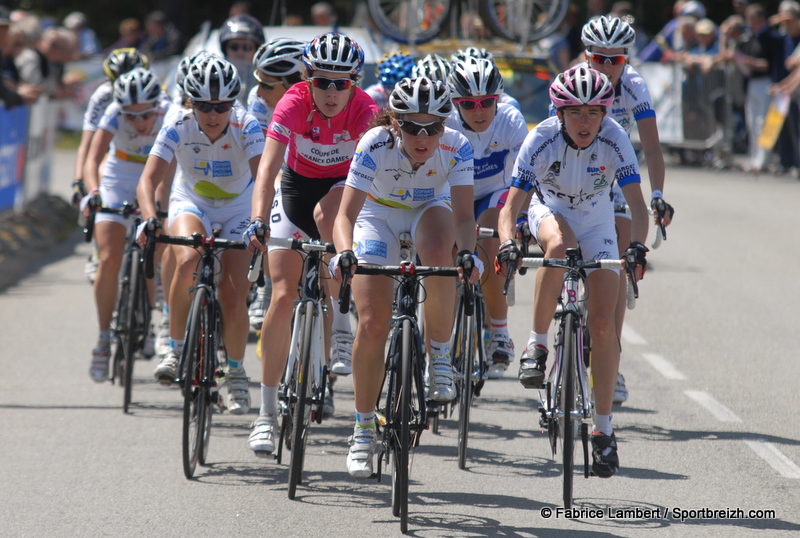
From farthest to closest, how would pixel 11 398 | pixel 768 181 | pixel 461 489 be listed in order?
pixel 768 181
pixel 11 398
pixel 461 489

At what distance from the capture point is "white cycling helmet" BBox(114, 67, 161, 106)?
8867mm

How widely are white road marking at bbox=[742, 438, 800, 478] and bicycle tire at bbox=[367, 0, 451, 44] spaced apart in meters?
8.70

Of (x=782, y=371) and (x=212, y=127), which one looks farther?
(x=782, y=371)

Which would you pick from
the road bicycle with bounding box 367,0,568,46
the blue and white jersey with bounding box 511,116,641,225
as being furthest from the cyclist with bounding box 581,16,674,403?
the road bicycle with bounding box 367,0,568,46

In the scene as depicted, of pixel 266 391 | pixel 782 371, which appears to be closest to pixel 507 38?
pixel 782 371

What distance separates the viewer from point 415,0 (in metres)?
15.0

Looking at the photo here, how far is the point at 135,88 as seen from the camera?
29.1 ft

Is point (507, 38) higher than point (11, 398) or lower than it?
higher

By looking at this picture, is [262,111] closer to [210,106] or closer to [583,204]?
[210,106]

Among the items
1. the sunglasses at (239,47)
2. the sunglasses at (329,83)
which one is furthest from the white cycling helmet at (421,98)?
the sunglasses at (239,47)

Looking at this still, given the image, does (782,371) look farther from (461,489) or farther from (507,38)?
(507,38)

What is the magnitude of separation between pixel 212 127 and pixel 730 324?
575 cm

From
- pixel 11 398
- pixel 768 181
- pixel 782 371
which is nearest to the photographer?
pixel 11 398

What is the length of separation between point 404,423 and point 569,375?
0.87m
